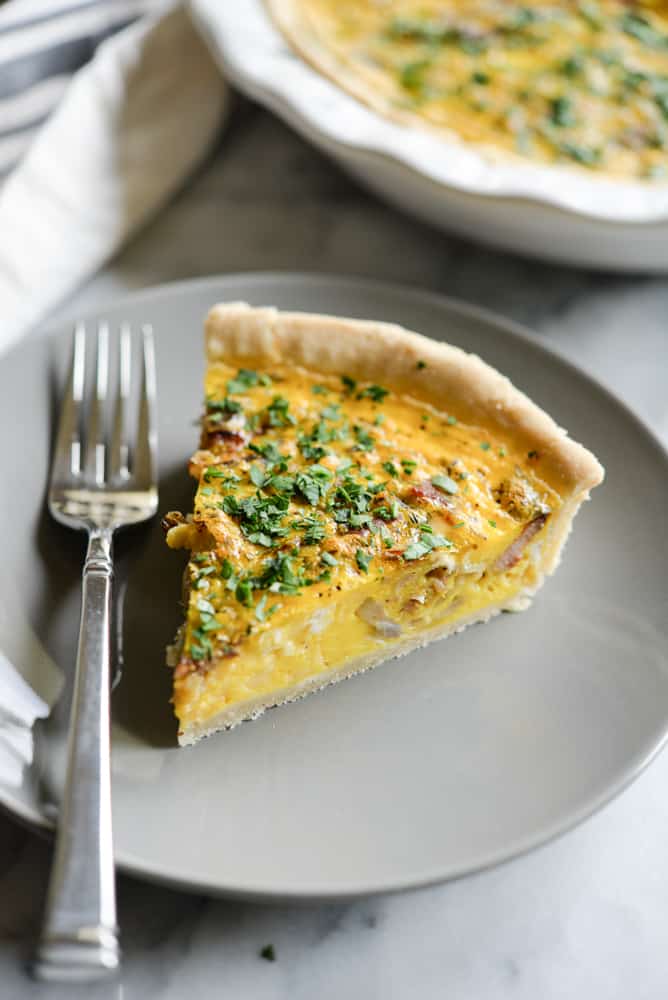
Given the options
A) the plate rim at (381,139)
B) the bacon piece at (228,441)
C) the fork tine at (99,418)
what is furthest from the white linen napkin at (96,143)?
the bacon piece at (228,441)

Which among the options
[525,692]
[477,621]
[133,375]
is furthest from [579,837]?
[133,375]

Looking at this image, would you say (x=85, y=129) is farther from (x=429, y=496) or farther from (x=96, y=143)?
(x=429, y=496)

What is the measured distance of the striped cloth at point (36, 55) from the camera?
135 inches

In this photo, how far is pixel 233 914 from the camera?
2189mm

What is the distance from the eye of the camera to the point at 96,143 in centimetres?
355

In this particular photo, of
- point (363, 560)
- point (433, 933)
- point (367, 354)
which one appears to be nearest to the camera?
point (433, 933)

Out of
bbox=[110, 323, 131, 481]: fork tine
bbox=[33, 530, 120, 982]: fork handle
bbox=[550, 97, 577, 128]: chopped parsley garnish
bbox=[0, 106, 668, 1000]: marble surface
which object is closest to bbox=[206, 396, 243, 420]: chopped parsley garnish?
bbox=[110, 323, 131, 481]: fork tine

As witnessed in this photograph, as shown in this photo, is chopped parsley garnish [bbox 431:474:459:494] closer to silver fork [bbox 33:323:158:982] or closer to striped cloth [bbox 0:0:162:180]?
silver fork [bbox 33:323:158:982]

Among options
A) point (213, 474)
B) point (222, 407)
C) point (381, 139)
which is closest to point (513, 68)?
point (381, 139)

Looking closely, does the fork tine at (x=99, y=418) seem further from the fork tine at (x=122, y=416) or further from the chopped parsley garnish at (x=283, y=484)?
the chopped parsley garnish at (x=283, y=484)

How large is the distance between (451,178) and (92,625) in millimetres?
1629

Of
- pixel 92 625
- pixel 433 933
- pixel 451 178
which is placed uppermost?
pixel 451 178

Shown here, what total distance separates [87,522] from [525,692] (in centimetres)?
107

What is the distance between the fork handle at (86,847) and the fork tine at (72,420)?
0.53m
